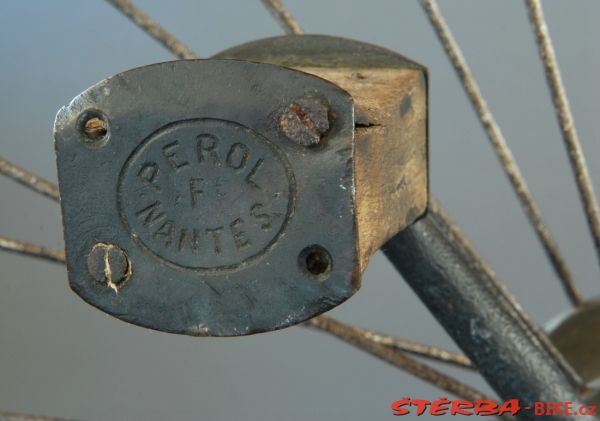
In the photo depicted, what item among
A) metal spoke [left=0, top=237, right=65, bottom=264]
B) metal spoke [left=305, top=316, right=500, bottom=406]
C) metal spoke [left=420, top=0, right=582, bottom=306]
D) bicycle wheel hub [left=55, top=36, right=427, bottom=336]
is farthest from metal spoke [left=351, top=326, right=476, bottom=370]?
bicycle wheel hub [left=55, top=36, right=427, bottom=336]

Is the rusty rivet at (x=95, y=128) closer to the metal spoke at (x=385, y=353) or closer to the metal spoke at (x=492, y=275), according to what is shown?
the metal spoke at (x=492, y=275)

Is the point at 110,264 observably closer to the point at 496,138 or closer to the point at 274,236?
the point at 274,236

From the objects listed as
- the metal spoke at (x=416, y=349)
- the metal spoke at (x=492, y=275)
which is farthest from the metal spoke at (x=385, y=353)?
the metal spoke at (x=492, y=275)

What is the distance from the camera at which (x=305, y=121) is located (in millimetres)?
381

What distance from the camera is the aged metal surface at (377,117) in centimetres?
40

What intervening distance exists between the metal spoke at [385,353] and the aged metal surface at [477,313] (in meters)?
0.14

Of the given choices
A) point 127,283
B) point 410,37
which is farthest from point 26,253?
point 410,37

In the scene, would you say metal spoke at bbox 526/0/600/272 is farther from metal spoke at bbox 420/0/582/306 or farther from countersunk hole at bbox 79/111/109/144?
countersunk hole at bbox 79/111/109/144

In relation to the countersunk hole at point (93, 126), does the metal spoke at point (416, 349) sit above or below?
below

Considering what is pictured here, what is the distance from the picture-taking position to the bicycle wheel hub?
39cm

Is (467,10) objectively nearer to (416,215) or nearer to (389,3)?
(389,3)

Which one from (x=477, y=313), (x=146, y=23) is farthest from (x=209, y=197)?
(x=146, y=23)

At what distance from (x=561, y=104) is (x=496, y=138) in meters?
0.05

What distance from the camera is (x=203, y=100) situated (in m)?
0.39
